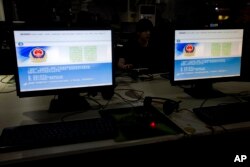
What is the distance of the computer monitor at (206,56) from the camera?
1.43 m

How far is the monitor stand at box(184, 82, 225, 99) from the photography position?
1559 mm

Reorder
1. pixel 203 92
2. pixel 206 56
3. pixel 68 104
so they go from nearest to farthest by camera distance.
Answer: pixel 68 104
pixel 206 56
pixel 203 92

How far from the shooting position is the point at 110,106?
1419 mm

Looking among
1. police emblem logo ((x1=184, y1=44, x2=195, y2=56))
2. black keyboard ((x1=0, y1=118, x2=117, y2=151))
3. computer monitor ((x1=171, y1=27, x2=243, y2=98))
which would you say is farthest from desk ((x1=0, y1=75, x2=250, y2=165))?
police emblem logo ((x1=184, y1=44, x2=195, y2=56))

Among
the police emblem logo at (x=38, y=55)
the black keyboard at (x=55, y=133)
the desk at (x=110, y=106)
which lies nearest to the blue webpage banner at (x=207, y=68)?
the desk at (x=110, y=106)

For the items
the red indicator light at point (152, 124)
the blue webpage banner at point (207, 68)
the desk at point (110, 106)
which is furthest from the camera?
the blue webpage banner at point (207, 68)

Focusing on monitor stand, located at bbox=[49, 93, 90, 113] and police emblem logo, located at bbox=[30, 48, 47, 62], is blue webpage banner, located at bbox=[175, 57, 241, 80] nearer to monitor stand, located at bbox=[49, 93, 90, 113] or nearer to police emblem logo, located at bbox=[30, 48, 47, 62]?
monitor stand, located at bbox=[49, 93, 90, 113]

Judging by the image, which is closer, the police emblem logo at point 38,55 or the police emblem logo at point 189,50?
the police emblem logo at point 38,55

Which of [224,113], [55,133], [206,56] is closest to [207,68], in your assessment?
[206,56]

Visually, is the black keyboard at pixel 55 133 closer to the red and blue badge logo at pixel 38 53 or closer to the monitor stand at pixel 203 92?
the red and blue badge logo at pixel 38 53

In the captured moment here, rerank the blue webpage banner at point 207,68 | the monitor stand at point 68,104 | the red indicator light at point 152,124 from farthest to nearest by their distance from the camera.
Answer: the blue webpage banner at point 207,68
the monitor stand at point 68,104
the red indicator light at point 152,124

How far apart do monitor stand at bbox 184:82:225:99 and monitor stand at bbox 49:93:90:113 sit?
679mm

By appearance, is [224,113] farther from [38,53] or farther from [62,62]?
[38,53]

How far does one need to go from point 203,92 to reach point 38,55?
102 cm
